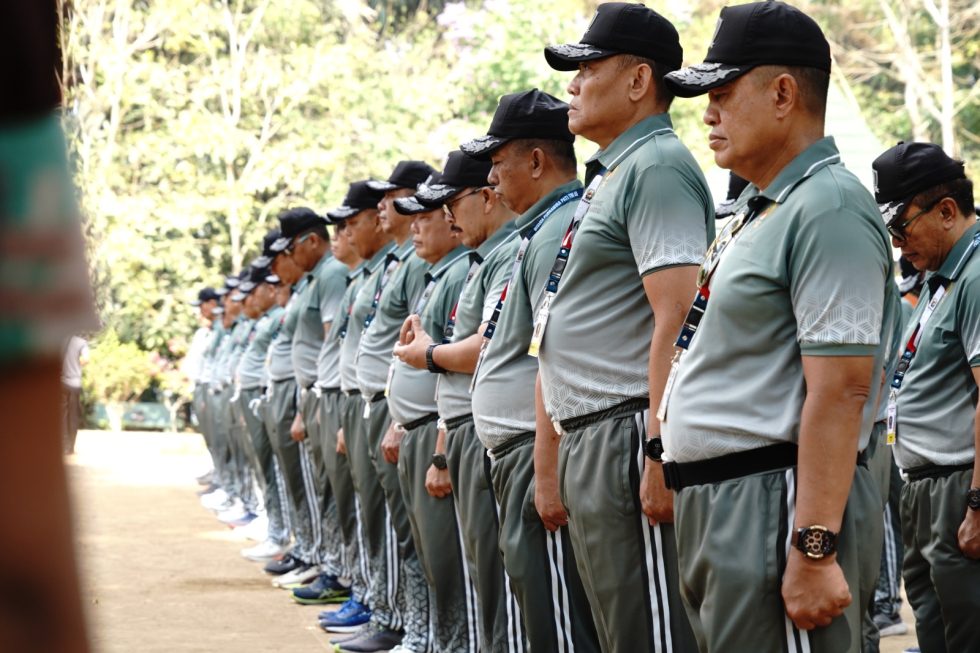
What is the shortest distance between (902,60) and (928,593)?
19.9 m

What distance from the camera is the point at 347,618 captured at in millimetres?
8328

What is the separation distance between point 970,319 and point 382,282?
3.62m

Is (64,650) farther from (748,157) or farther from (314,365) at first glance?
(314,365)

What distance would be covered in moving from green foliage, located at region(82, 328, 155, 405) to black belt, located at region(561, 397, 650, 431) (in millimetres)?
20480

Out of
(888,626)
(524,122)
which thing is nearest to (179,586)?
(888,626)

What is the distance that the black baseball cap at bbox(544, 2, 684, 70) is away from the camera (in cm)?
421

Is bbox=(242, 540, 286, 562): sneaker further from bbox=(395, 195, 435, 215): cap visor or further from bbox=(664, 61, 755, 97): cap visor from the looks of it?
bbox=(664, 61, 755, 97): cap visor

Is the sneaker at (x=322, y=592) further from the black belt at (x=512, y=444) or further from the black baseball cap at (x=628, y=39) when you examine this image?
the black baseball cap at (x=628, y=39)

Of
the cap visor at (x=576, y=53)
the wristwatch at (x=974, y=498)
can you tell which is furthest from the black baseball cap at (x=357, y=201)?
the wristwatch at (x=974, y=498)

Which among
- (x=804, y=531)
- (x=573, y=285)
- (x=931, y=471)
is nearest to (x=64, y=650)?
(x=804, y=531)

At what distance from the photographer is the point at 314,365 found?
9609mm

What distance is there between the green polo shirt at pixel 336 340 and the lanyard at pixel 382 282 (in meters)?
0.77

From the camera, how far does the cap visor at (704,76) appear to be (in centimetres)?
331

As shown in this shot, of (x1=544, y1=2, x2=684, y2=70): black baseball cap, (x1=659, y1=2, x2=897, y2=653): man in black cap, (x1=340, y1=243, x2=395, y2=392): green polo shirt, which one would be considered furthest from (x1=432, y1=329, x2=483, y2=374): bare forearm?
(x1=340, y1=243, x2=395, y2=392): green polo shirt
